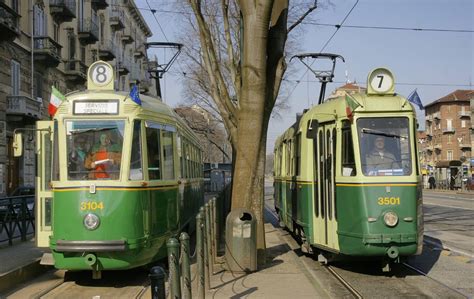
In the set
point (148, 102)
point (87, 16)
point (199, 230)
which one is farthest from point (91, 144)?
point (87, 16)

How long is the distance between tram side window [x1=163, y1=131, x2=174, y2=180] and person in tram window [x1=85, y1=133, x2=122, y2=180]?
116 centimetres

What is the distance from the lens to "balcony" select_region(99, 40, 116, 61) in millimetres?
42250

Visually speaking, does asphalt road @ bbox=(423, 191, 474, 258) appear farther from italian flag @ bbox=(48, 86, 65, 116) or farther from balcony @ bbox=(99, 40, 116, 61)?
balcony @ bbox=(99, 40, 116, 61)

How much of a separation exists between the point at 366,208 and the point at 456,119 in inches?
3519

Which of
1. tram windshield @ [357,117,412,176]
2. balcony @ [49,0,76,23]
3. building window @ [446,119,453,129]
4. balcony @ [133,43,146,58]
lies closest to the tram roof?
tram windshield @ [357,117,412,176]

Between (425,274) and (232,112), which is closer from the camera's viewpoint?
(425,274)

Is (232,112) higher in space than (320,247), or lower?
higher

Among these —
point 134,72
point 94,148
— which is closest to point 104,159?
point 94,148

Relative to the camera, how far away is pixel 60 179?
8719 mm

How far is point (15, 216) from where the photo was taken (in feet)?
41.9

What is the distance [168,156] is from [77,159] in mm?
1805

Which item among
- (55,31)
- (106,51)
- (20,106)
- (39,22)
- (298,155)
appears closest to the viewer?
(298,155)

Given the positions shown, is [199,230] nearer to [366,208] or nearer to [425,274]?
[366,208]

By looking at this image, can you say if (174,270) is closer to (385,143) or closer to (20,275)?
(20,275)
